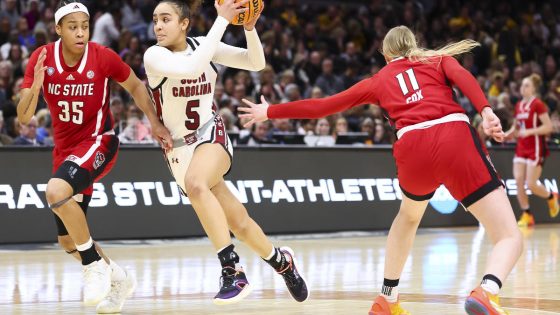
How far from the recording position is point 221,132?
7625 millimetres

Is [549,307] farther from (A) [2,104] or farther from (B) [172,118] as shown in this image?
(A) [2,104]

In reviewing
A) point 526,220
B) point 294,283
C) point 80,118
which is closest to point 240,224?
point 294,283

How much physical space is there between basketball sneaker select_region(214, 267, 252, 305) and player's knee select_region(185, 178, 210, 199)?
513 millimetres

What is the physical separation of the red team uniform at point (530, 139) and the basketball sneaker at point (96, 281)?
1038 centimetres

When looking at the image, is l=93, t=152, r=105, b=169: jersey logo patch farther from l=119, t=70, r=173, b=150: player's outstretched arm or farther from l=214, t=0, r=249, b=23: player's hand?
l=214, t=0, r=249, b=23: player's hand

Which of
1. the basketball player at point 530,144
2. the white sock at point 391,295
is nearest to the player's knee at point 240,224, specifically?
the white sock at point 391,295

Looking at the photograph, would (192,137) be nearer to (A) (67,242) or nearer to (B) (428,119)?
(A) (67,242)

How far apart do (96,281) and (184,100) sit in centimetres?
135

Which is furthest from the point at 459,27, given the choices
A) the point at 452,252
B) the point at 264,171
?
the point at 452,252

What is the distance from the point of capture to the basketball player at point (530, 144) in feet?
55.2

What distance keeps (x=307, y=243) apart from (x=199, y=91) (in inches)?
261

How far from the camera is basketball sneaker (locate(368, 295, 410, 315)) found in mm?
7078

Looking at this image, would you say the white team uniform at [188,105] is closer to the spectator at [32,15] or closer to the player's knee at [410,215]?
the player's knee at [410,215]

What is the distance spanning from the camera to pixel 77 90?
7.82m
